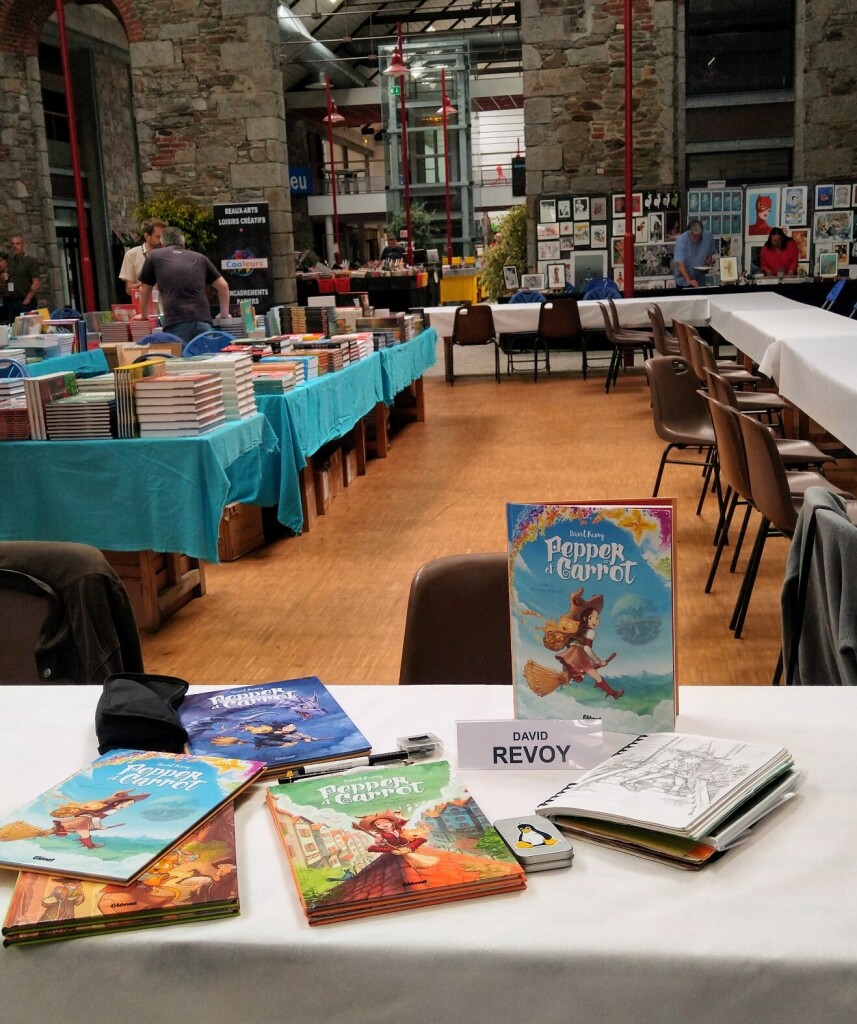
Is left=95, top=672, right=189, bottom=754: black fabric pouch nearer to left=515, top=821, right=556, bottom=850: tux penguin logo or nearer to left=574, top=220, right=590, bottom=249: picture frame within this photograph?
left=515, top=821, right=556, bottom=850: tux penguin logo

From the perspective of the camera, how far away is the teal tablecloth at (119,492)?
4.20m

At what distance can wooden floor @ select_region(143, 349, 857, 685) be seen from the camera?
401 centimetres

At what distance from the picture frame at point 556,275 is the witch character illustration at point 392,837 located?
44.0ft

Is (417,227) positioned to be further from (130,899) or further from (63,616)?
(130,899)

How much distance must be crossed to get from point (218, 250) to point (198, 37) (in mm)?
2619

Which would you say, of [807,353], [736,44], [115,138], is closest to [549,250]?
[736,44]

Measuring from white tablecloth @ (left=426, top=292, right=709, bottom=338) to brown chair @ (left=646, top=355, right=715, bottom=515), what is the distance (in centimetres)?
547

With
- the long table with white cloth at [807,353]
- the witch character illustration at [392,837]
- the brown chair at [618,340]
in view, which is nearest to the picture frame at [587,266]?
the brown chair at [618,340]

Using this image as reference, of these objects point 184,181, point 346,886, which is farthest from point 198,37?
point 346,886

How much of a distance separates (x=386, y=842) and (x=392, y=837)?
0.04 ft

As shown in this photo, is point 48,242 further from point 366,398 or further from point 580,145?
point 366,398

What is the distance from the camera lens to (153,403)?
14.1ft
